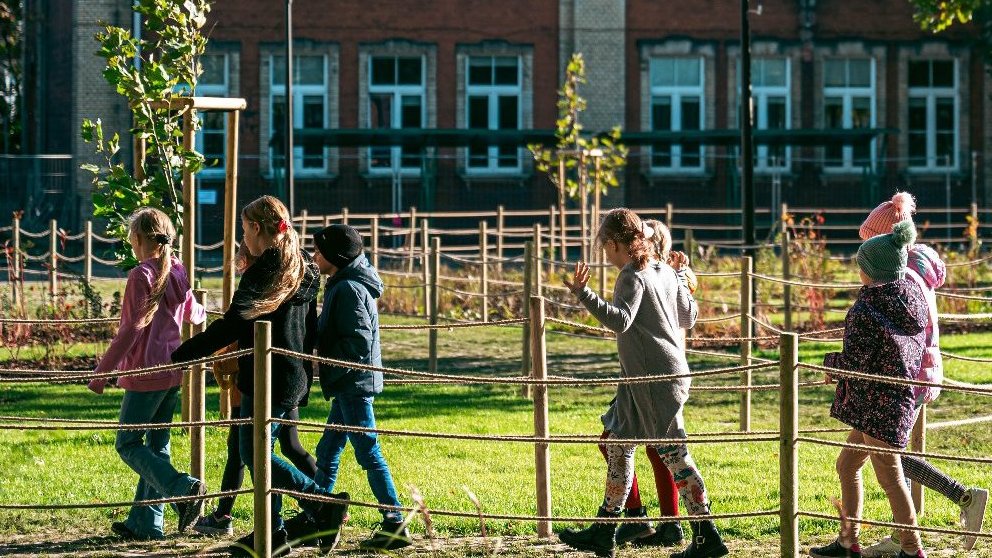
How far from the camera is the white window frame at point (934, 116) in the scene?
34.0 m

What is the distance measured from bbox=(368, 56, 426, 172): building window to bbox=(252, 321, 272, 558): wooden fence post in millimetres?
26024

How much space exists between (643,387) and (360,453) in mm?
1380

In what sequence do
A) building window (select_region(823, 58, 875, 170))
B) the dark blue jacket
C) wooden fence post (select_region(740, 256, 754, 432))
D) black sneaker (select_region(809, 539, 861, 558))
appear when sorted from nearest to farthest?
1. black sneaker (select_region(809, 539, 861, 558))
2. the dark blue jacket
3. wooden fence post (select_region(740, 256, 754, 432))
4. building window (select_region(823, 58, 875, 170))

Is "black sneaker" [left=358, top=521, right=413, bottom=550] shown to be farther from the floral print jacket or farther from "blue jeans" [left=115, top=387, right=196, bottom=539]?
the floral print jacket

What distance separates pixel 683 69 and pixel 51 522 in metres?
26.6

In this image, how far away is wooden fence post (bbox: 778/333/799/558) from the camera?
20.4 feet

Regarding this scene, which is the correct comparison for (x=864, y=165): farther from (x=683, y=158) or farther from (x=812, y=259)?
(x=812, y=259)

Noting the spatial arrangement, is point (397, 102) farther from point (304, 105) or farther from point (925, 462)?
point (925, 462)

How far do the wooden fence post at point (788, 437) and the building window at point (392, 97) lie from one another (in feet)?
87.1

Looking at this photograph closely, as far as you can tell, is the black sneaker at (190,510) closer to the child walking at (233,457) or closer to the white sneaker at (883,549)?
the child walking at (233,457)

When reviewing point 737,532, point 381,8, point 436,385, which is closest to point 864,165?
point 381,8

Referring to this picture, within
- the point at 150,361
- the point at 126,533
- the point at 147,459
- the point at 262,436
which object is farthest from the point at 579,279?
the point at 126,533

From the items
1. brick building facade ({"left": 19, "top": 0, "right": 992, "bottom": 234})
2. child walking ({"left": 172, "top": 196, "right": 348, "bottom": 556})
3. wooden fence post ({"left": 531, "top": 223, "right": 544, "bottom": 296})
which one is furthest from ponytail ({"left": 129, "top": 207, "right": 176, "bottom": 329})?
brick building facade ({"left": 19, "top": 0, "right": 992, "bottom": 234})

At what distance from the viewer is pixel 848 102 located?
33.9 metres
